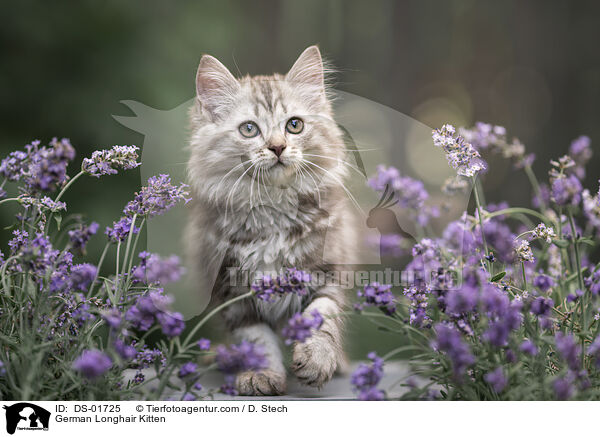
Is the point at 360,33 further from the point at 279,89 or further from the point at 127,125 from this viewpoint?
the point at 127,125

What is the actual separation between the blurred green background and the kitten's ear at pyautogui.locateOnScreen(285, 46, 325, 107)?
0.10m

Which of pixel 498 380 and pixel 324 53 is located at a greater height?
pixel 324 53

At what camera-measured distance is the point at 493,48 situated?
1.55m

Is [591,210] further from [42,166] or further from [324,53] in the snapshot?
[42,166]

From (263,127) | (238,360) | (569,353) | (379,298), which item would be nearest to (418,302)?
(379,298)

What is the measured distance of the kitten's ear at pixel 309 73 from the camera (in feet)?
3.90

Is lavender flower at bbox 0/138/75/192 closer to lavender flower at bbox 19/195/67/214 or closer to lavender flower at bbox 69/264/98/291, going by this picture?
lavender flower at bbox 19/195/67/214

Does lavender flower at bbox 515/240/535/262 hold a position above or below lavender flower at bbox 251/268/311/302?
above

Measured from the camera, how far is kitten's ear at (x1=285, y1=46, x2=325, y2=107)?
1.19 metres

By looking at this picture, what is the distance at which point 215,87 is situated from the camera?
3.84 feet

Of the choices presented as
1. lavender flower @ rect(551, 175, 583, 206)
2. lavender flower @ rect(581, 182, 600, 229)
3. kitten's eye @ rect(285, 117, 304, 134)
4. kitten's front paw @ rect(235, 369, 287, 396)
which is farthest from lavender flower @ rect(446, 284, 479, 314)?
kitten's eye @ rect(285, 117, 304, 134)

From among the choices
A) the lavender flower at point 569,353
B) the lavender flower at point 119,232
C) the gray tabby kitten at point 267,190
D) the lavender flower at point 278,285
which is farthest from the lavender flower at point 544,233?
the lavender flower at point 119,232
